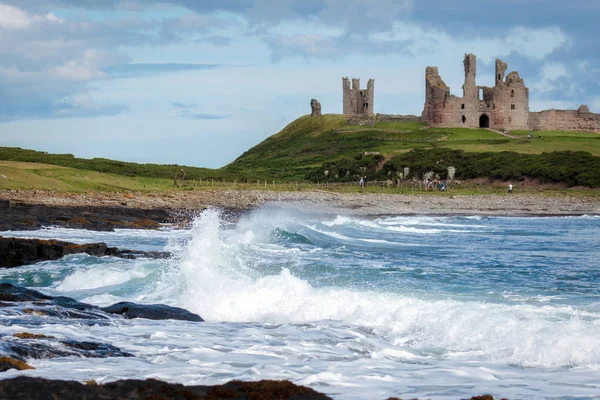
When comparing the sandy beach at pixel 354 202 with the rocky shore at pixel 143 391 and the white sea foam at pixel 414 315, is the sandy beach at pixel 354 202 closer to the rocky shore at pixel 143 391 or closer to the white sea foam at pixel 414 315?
the white sea foam at pixel 414 315

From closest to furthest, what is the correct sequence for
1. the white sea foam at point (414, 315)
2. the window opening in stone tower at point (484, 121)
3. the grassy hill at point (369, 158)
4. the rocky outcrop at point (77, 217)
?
the white sea foam at point (414, 315) → the rocky outcrop at point (77, 217) → the grassy hill at point (369, 158) → the window opening in stone tower at point (484, 121)

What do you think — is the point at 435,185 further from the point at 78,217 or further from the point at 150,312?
the point at 150,312

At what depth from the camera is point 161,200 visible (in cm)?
4250

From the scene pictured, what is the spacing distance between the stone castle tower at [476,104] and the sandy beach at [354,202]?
4349 cm

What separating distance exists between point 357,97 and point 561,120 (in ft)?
90.7

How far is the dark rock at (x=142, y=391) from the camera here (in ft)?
19.4

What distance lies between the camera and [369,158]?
79500 mm

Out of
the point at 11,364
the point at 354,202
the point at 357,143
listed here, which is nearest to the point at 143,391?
the point at 11,364

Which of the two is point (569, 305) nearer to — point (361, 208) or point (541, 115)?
point (361, 208)

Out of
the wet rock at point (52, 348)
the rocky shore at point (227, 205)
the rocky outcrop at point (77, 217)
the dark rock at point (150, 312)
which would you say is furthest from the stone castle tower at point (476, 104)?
the wet rock at point (52, 348)

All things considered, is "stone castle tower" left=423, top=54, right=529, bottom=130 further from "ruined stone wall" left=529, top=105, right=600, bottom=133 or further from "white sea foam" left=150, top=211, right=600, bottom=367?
"white sea foam" left=150, top=211, right=600, bottom=367

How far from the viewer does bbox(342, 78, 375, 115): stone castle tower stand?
112 m

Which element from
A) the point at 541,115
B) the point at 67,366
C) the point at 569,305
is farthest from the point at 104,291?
the point at 541,115

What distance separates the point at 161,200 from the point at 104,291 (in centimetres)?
2729
